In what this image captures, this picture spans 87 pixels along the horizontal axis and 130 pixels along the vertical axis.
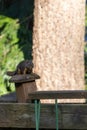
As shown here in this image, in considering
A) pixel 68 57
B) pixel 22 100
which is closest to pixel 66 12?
pixel 68 57

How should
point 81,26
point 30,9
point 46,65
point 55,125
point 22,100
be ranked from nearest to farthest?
point 55,125 < point 22,100 < point 46,65 < point 81,26 < point 30,9

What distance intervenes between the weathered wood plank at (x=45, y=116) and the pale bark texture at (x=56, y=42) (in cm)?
197

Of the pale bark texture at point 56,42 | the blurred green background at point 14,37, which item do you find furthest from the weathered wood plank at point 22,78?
the blurred green background at point 14,37

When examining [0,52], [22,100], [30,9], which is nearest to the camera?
[22,100]

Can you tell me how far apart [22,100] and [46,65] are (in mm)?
1860

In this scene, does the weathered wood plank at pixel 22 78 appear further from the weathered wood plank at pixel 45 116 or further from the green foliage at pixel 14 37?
the green foliage at pixel 14 37

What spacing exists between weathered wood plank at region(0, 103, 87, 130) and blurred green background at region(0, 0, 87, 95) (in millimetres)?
4370

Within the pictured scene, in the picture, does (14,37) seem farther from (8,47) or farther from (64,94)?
(64,94)

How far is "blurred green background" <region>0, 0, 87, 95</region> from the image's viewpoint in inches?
329

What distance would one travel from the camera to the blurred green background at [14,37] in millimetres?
8352

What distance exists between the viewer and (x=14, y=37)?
877 cm

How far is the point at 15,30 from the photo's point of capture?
8859 millimetres

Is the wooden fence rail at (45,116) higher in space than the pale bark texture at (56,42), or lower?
lower

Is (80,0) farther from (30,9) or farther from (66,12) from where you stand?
(30,9)
